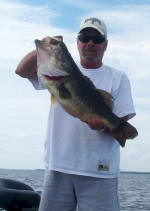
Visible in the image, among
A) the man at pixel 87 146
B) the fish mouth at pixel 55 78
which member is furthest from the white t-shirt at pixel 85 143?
the fish mouth at pixel 55 78

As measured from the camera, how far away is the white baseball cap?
5578 millimetres

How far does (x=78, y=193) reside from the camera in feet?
17.5

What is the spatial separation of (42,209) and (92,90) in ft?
5.07

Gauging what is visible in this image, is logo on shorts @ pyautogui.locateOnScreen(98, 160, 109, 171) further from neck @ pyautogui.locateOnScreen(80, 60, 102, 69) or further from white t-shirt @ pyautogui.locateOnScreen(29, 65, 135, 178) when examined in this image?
neck @ pyautogui.locateOnScreen(80, 60, 102, 69)

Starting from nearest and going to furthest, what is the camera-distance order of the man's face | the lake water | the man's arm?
the man's arm, the man's face, the lake water

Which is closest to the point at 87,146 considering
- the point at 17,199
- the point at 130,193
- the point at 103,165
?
the point at 103,165

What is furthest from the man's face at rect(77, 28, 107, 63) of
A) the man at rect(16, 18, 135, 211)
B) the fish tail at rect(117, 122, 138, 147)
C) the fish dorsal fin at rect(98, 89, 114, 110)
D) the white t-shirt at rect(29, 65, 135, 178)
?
the fish tail at rect(117, 122, 138, 147)

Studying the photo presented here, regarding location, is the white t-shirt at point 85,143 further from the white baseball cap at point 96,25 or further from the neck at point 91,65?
the white baseball cap at point 96,25

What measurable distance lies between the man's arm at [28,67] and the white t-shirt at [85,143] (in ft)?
1.67

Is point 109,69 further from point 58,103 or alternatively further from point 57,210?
point 57,210

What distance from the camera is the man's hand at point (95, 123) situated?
5141 mm

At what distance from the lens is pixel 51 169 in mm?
5402

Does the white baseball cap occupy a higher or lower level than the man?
higher

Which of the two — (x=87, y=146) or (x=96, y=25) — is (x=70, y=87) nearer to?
(x=87, y=146)
